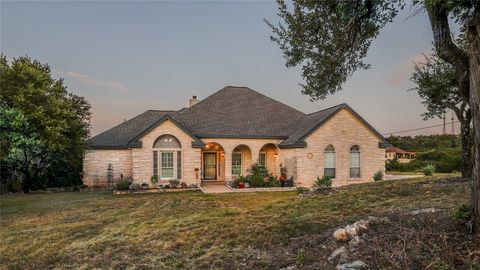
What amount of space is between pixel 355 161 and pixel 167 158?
13.4 meters

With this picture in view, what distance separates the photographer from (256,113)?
87.1 ft

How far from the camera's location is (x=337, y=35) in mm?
7980

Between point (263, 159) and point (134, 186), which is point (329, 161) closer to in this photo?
point (263, 159)

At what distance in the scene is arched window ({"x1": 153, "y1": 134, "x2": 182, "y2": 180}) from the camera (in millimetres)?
Result: 20906

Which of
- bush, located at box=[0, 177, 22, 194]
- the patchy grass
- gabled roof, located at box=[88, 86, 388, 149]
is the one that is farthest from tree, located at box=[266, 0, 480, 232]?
bush, located at box=[0, 177, 22, 194]

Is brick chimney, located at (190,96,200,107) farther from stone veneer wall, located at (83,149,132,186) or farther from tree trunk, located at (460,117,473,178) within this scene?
tree trunk, located at (460,117,473,178)

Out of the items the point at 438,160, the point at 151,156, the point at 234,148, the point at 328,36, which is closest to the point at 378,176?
the point at 234,148

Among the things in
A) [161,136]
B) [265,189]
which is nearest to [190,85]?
[161,136]

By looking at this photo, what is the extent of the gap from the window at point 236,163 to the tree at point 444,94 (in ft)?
45.2

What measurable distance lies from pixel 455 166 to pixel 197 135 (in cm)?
2667

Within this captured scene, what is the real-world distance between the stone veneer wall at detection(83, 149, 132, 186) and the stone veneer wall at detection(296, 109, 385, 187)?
1264 cm

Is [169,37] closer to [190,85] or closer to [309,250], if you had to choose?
[190,85]

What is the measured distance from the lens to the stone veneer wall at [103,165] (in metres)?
22.5

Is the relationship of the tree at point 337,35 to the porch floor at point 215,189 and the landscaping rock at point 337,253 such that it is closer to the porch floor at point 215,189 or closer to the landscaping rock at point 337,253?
the landscaping rock at point 337,253
